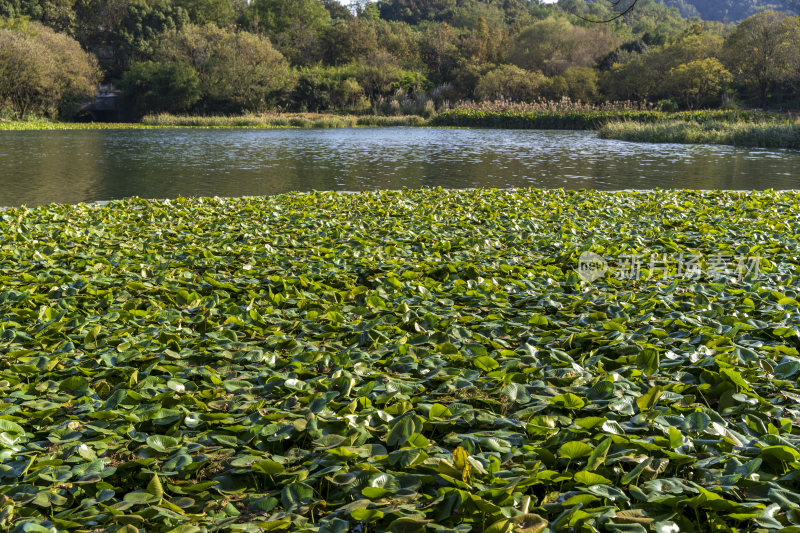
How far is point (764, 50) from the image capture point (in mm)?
37094

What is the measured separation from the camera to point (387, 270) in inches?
190

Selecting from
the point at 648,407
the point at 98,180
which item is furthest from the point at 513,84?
the point at 648,407

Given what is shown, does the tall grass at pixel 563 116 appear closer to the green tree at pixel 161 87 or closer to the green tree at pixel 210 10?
the green tree at pixel 161 87

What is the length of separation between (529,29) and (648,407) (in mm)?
59981

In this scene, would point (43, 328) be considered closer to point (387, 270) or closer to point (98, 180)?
point (387, 270)

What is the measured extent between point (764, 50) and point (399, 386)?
43551 millimetres

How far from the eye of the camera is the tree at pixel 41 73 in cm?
3691

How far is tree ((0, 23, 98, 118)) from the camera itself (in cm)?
3691

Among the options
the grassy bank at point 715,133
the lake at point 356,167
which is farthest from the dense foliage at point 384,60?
the lake at point 356,167

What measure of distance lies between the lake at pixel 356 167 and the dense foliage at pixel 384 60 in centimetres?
1768

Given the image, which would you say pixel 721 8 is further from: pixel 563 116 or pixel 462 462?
pixel 462 462

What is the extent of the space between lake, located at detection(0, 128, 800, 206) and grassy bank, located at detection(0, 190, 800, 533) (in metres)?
7.02

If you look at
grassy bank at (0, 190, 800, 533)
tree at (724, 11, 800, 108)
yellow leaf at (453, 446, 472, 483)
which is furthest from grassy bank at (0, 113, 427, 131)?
yellow leaf at (453, 446, 472, 483)

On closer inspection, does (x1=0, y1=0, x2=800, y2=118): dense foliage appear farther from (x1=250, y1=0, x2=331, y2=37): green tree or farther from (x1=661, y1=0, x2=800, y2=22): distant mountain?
(x1=661, y1=0, x2=800, y2=22): distant mountain
